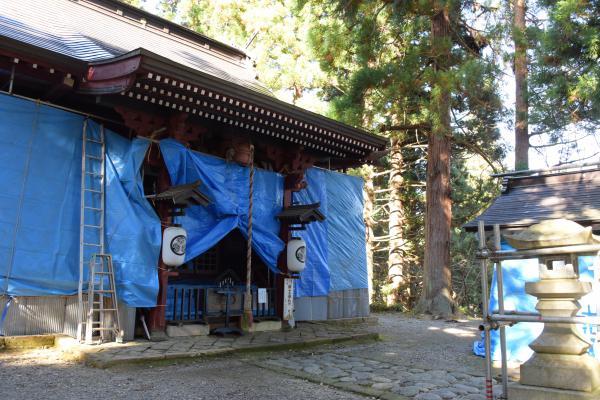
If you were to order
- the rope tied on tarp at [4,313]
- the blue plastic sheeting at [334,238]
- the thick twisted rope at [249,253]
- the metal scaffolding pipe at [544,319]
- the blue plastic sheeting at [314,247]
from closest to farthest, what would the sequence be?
the metal scaffolding pipe at [544,319] < the rope tied on tarp at [4,313] < the thick twisted rope at [249,253] < the blue plastic sheeting at [314,247] < the blue plastic sheeting at [334,238]

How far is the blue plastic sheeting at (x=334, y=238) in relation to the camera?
988 cm

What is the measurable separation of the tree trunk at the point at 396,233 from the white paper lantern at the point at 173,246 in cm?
1071

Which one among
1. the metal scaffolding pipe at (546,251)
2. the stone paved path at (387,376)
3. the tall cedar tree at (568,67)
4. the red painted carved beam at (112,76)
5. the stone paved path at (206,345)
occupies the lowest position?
the stone paved path at (387,376)

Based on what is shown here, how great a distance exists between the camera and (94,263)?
6.48 metres

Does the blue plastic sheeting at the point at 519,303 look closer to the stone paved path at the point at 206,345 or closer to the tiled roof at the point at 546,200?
the tiled roof at the point at 546,200

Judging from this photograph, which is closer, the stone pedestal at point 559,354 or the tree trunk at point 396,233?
the stone pedestal at point 559,354

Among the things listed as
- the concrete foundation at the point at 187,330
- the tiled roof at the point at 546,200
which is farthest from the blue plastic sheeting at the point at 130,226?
the tiled roof at the point at 546,200

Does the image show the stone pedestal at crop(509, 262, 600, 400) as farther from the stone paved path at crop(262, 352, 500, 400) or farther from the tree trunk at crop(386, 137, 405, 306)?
the tree trunk at crop(386, 137, 405, 306)

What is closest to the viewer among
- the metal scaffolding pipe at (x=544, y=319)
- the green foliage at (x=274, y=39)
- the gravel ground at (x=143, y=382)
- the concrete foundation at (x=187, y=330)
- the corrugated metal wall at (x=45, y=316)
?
the metal scaffolding pipe at (x=544, y=319)

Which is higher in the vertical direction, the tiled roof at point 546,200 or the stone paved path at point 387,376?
the tiled roof at point 546,200

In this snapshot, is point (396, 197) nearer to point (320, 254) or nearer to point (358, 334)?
point (320, 254)

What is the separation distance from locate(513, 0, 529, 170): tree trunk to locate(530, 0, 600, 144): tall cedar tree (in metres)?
0.60

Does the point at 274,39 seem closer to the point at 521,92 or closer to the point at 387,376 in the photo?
the point at 521,92

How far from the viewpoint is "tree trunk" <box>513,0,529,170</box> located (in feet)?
34.3
